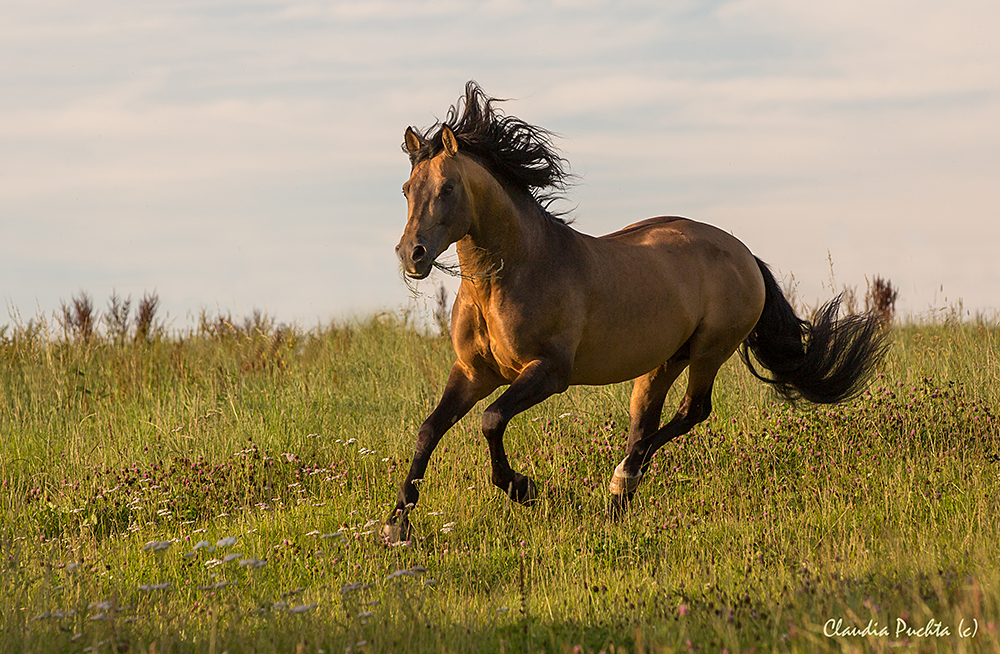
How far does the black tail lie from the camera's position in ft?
26.2

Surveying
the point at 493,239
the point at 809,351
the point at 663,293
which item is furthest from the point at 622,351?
the point at 809,351

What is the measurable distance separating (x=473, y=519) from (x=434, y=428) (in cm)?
92

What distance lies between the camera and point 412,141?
595cm

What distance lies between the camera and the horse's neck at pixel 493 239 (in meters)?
5.97

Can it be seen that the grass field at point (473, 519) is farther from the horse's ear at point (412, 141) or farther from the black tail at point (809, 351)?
the horse's ear at point (412, 141)

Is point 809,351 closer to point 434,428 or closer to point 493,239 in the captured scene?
point 493,239

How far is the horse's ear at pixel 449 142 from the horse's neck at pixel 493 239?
0.27 m

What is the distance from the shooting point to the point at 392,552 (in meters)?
5.74

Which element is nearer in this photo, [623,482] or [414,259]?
[414,259]

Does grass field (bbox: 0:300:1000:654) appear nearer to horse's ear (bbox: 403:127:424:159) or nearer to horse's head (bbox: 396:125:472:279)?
horse's head (bbox: 396:125:472:279)

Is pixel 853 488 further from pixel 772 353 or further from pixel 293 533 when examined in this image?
pixel 293 533

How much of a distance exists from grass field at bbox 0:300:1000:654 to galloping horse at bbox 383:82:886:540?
0.71 m

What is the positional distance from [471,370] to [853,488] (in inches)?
128

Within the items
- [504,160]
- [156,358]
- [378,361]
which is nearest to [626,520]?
[504,160]
